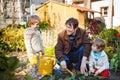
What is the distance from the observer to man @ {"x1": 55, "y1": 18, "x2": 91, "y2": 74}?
535cm

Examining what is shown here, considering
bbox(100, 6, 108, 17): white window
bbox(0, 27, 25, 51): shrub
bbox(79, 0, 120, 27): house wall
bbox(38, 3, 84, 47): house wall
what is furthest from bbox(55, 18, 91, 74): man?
A: bbox(100, 6, 108, 17): white window

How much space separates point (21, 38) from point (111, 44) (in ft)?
13.3

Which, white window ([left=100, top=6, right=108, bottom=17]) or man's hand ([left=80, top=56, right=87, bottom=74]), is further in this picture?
white window ([left=100, top=6, right=108, bottom=17])

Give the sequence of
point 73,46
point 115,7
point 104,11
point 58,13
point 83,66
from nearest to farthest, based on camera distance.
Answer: point 83,66 < point 73,46 < point 58,13 < point 115,7 < point 104,11

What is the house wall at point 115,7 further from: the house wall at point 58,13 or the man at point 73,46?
the man at point 73,46

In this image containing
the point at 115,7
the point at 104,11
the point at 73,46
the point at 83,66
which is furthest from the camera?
the point at 104,11

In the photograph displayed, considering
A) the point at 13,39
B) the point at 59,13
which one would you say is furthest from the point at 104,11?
the point at 13,39

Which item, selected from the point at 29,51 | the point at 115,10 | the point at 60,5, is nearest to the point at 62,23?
the point at 60,5

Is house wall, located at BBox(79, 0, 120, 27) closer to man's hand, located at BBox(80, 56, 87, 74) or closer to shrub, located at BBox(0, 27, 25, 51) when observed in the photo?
shrub, located at BBox(0, 27, 25, 51)

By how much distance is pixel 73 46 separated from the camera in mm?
5672

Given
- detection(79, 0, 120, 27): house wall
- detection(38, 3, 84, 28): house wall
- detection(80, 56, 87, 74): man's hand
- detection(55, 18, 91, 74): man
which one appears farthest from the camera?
detection(79, 0, 120, 27): house wall

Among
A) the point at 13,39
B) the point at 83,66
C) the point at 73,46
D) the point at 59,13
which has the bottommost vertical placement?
the point at 13,39

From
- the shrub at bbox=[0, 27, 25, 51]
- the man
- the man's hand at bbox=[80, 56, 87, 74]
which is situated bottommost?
the shrub at bbox=[0, 27, 25, 51]

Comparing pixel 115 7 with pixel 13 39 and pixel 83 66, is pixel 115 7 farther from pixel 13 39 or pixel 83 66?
pixel 83 66
